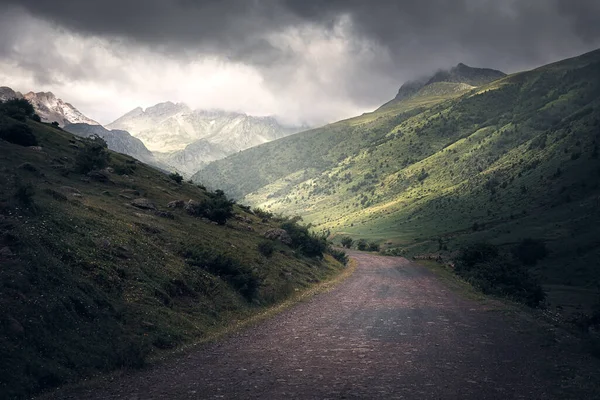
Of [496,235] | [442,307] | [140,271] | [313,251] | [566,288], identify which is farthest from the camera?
[496,235]

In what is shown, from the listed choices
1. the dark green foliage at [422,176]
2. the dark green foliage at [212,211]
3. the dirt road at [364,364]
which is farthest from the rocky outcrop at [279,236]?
the dark green foliage at [422,176]

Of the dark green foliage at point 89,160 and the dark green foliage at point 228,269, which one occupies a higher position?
the dark green foliage at point 89,160

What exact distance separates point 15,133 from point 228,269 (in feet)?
99.1

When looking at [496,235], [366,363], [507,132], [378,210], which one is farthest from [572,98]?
[366,363]

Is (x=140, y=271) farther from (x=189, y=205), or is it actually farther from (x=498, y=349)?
(x=189, y=205)

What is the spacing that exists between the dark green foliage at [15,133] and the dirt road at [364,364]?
34.8 meters

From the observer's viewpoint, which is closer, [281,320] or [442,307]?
[281,320]

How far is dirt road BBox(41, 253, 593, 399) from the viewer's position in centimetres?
985

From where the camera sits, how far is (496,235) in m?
85.9

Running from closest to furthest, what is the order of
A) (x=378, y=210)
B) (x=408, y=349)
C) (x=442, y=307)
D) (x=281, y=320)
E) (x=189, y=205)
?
(x=408, y=349)
(x=281, y=320)
(x=442, y=307)
(x=189, y=205)
(x=378, y=210)

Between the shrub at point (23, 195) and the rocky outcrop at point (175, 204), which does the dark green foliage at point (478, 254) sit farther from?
the shrub at point (23, 195)

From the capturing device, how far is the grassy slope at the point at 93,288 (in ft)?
34.6

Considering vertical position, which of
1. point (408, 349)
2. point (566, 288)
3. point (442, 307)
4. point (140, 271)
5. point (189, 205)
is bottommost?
point (566, 288)

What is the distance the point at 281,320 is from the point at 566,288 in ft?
161
